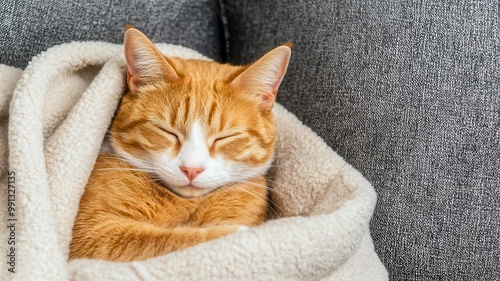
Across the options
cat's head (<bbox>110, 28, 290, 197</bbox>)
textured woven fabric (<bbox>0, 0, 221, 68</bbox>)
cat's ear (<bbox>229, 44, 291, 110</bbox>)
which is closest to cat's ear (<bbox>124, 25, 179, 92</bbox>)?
cat's head (<bbox>110, 28, 290, 197</bbox>)

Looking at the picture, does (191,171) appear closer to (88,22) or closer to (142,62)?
(142,62)

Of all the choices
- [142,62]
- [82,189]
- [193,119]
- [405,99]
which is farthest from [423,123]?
[82,189]

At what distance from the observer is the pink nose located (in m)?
1.19

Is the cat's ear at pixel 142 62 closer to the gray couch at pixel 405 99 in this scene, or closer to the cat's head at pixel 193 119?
the cat's head at pixel 193 119

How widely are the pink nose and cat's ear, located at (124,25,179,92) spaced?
0.25 metres

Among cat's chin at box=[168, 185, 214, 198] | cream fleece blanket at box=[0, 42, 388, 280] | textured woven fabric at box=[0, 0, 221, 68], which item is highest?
textured woven fabric at box=[0, 0, 221, 68]

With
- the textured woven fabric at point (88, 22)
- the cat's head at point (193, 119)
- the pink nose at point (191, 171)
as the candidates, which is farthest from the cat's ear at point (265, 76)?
the textured woven fabric at point (88, 22)

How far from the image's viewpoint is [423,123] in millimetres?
1381

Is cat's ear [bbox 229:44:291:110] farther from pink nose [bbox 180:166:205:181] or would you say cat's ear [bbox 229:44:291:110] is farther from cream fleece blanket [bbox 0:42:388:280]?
pink nose [bbox 180:166:205:181]

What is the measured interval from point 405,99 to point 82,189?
0.84 m

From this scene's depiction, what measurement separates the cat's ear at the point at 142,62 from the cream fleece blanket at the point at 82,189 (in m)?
0.05

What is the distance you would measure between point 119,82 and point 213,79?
233mm

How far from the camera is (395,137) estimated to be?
1.40 meters

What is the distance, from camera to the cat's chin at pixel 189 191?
1259mm
